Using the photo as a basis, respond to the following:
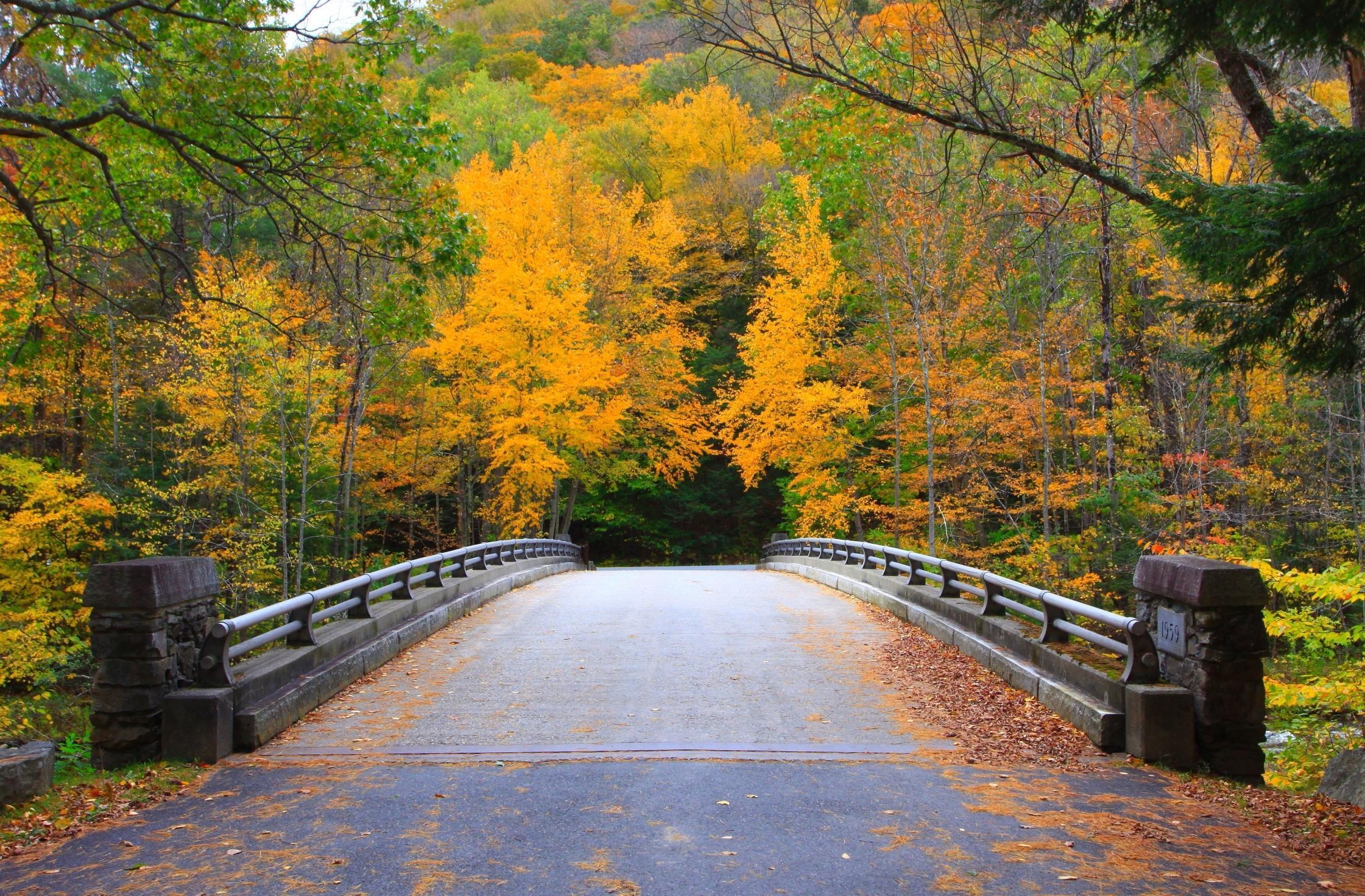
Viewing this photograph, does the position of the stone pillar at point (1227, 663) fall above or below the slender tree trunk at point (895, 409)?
below

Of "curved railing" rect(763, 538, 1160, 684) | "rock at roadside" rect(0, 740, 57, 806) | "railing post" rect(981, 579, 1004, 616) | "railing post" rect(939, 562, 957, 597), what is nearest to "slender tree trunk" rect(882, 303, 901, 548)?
"curved railing" rect(763, 538, 1160, 684)

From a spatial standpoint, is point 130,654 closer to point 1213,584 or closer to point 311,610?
point 311,610

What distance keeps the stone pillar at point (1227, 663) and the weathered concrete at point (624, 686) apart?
1.83 metres

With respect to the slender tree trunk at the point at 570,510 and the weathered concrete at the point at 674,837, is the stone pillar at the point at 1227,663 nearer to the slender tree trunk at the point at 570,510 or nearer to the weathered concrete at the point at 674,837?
the weathered concrete at the point at 674,837

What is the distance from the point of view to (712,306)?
35625 millimetres

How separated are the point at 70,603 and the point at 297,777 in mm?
14440

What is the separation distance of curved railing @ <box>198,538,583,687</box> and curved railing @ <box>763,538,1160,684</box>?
18.5 ft

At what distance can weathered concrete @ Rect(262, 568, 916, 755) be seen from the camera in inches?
257

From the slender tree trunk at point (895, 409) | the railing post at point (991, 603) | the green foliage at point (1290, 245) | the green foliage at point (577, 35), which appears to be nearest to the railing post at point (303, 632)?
the railing post at point (991, 603)

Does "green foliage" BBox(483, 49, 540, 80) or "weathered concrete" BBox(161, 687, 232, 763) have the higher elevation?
"green foliage" BBox(483, 49, 540, 80)

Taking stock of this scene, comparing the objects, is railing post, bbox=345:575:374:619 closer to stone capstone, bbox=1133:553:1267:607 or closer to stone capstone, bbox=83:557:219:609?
stone capstone, bbox=83:557:219:609

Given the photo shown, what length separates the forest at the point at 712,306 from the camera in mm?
6730

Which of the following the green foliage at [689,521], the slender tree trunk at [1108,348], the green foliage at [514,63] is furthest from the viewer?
the green foliage at [514,63]

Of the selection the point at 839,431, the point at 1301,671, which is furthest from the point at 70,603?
the point at 1301,671
